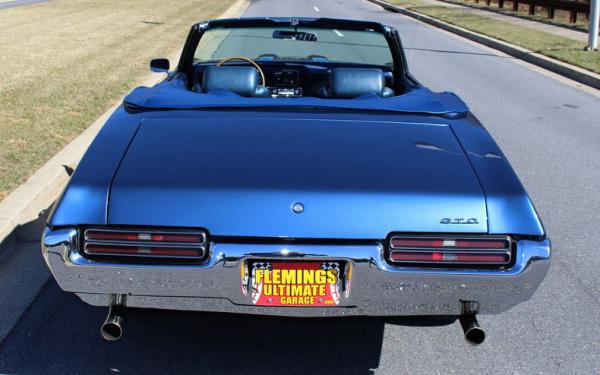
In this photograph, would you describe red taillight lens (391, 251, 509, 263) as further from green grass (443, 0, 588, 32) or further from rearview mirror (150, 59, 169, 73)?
green grass (443, 0, 588, 32)

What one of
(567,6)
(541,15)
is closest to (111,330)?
(567,6)

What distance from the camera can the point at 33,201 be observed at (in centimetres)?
514

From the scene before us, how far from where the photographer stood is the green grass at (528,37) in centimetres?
1536

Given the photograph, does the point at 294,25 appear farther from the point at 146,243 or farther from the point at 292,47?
the point at 292,47

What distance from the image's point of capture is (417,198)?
2814mm

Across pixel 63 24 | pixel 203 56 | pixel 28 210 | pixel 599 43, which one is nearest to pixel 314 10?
pixel 63 24

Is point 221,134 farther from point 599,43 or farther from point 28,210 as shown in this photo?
point 599,43

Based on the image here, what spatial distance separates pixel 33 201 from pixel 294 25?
2.13 metres

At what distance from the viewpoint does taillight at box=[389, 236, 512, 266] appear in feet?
9.17

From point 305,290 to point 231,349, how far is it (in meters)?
0.85

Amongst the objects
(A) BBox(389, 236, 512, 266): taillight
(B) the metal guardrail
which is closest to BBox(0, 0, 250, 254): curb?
(A) BBox(389, 236, 512, 266): taillight

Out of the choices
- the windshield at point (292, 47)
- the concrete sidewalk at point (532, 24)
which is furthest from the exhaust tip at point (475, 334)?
the concrete sidewalk at point (532, 24)

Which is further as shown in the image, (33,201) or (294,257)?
(33,201)

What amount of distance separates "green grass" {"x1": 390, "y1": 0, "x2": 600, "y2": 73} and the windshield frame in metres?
9.73
